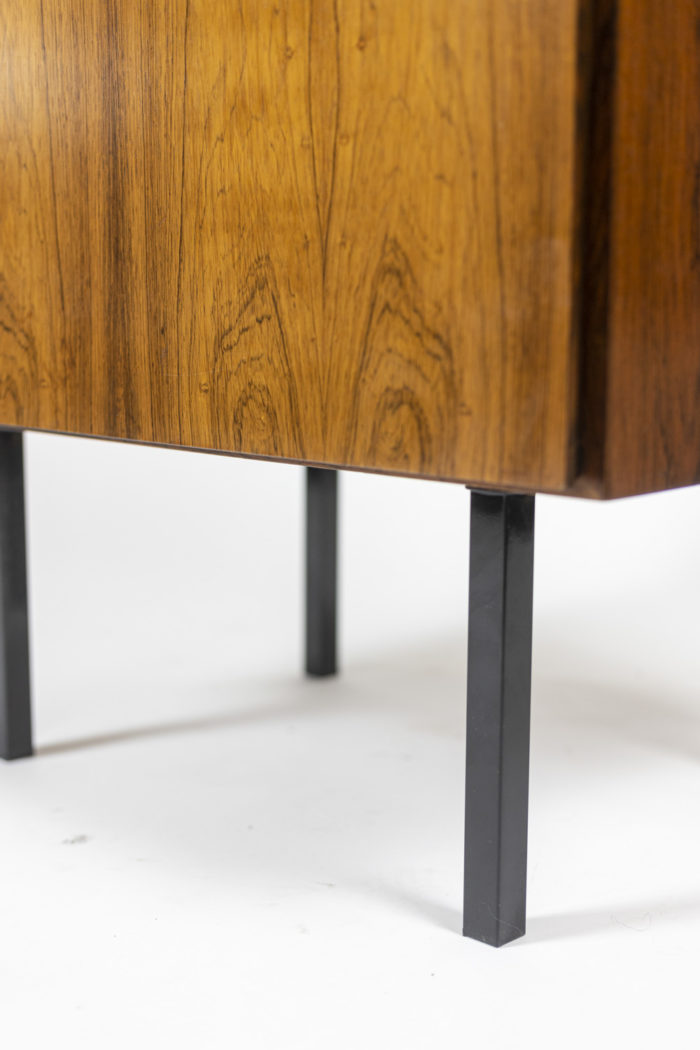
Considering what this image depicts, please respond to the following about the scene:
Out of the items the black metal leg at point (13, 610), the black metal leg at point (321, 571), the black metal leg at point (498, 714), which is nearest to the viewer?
the black metal leg at point (498, 714)

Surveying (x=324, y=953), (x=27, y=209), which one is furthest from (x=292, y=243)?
(x=324, y=953)

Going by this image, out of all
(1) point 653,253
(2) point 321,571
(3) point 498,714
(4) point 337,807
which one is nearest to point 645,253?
(1) point 653,253

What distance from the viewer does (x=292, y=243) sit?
101 centimetres

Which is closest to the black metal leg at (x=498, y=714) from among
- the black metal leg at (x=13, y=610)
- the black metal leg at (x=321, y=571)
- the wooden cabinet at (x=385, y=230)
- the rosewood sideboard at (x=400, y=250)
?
the rosewood sideboard at (x=400, y=250)

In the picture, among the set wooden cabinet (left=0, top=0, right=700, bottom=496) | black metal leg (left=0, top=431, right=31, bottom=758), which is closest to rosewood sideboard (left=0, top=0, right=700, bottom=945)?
wooden cabinet (left=0, top=0, right=700, bottom=496)

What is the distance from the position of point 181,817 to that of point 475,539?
1.64ft

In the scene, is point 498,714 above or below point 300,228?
below

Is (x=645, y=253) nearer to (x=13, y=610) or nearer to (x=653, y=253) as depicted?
(x=653, y=253)

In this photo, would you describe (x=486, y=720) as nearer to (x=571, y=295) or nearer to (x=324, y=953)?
(x=324, y=953)

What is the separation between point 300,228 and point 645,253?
0.27 metres

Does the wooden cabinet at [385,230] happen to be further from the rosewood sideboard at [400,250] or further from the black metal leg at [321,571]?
the black metal leg at [321,571]

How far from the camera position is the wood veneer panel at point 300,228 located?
0.86m

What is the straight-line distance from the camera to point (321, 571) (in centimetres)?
186

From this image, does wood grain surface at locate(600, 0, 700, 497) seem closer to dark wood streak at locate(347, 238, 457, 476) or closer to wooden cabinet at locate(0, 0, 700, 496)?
wooden cabinet at locate(0, 0, 700, 496)
